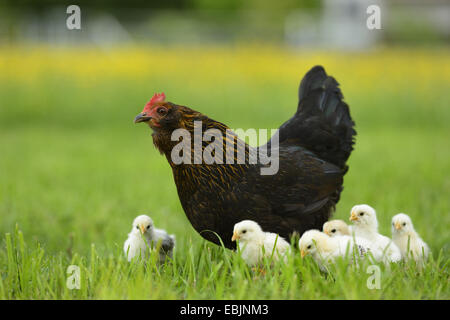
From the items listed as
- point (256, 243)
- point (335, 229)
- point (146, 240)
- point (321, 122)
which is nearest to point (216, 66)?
point (321, 122)

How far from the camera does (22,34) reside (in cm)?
2036

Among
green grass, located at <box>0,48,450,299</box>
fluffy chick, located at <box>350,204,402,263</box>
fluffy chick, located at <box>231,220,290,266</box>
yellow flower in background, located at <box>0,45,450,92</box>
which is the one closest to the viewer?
green grass, located at <box>0,48,450,299</box>

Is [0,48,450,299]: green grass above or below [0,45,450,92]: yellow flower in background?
below

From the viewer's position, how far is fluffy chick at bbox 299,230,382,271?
9.13 ft

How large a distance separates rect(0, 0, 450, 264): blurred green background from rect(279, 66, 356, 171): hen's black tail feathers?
1.11 metres

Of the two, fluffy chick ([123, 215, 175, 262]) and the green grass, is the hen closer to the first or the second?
the green grass

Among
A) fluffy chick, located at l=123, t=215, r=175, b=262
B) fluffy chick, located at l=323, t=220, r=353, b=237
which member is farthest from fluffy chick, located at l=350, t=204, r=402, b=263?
fluffy chick, located at l=123, t=215, r=175, b=262

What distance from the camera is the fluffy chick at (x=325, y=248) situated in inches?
110

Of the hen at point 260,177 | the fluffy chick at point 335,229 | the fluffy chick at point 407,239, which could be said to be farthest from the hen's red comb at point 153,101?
the fluffy chick at point 407,239

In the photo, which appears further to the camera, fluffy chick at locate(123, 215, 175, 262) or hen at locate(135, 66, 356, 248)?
fluffy chick at locate(123, 215, 175, 262)

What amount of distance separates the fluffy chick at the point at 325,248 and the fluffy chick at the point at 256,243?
0.37 feet

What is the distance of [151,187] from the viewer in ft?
20.1

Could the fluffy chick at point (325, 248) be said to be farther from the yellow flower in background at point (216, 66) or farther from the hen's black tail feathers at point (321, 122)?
the yellow flower in background at point (216, 66)

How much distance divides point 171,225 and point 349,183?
2472 mm
